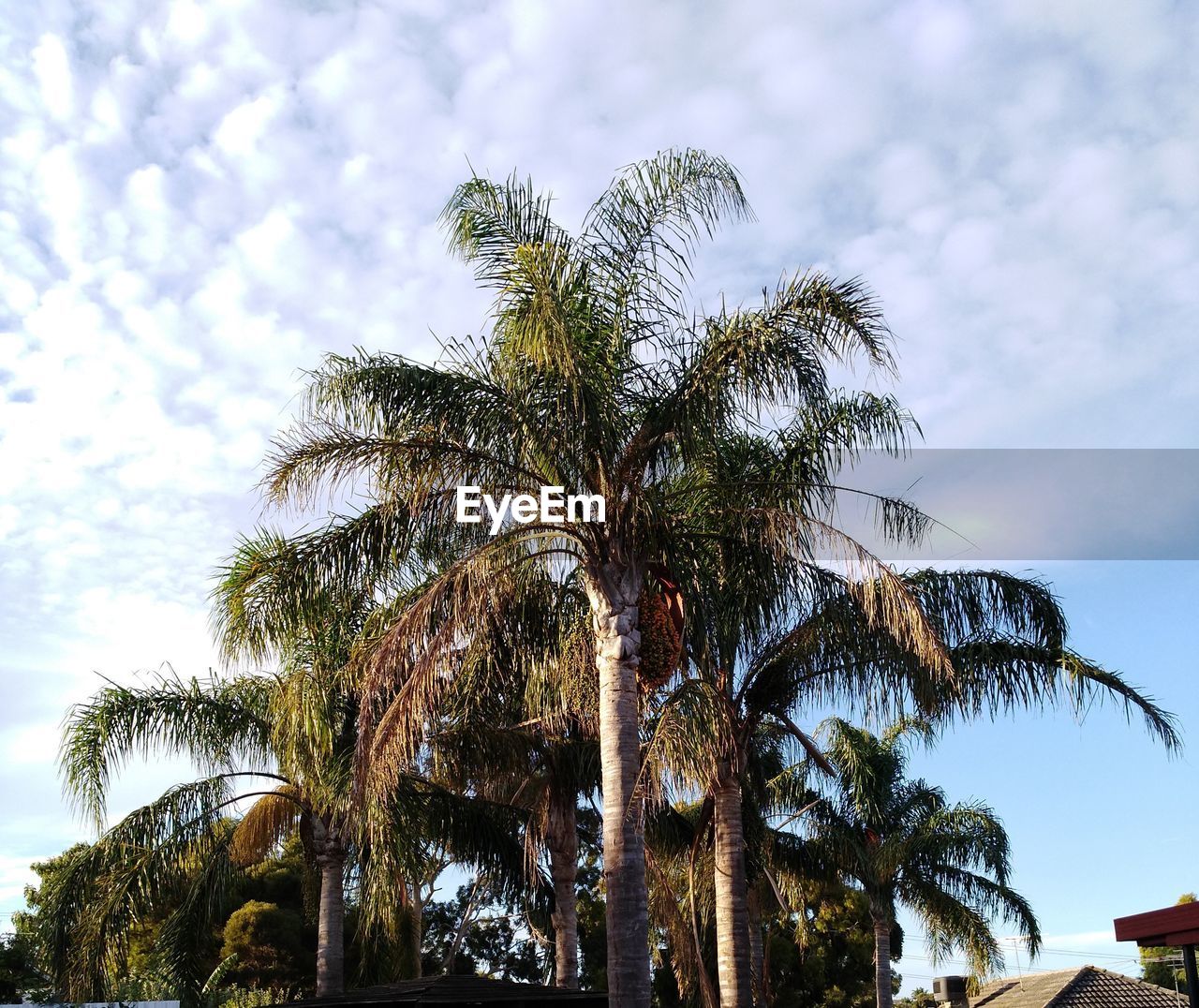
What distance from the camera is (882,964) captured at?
26.2m

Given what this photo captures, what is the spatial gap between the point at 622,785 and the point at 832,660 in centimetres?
443

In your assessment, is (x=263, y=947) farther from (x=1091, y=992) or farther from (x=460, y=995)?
(x=1091, y=992)

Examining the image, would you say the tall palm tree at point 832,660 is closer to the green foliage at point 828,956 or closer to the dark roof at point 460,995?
the dark roof at point 460,995

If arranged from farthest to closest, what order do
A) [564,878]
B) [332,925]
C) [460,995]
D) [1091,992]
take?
[1091,992] → [564,878] → [332,925] → [460,995]

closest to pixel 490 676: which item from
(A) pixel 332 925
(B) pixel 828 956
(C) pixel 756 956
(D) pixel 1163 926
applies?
(A) pixel 332 925

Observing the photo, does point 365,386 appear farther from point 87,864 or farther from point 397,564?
point 87,864

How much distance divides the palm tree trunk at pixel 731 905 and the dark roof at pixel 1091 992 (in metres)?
20.2

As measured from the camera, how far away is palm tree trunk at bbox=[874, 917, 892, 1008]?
85.1 feet

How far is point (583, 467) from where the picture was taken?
10938 mm

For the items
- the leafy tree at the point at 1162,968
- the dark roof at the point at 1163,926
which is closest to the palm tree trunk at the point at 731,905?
the dark roof at the point at 1163,926

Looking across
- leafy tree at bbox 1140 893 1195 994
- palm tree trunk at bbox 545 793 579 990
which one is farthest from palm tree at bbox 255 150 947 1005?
leafy tree at bbox 1140 893 1195 994

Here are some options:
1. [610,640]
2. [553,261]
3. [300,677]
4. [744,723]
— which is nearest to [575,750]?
[744,723]

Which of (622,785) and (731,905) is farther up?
(622,785)

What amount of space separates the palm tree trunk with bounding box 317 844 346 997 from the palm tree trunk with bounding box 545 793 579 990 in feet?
9.69
